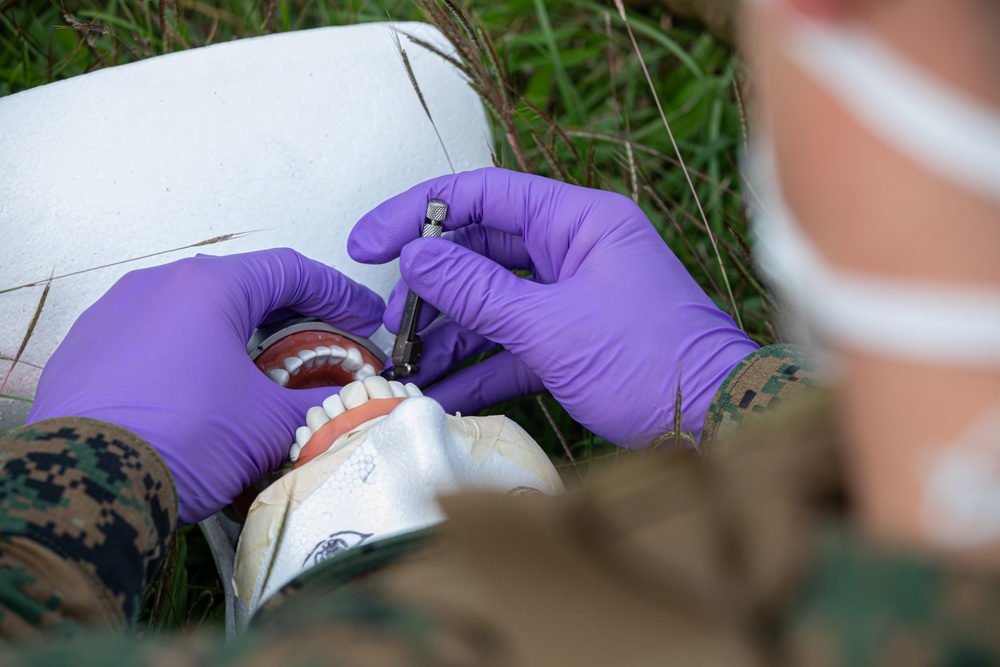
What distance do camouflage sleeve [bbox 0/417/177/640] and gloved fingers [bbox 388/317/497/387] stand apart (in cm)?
48

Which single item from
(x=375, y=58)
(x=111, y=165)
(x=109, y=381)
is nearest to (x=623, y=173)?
(x=375, y=58)

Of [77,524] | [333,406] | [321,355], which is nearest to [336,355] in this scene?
[321,355]

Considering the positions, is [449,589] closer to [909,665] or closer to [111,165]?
[909,665]

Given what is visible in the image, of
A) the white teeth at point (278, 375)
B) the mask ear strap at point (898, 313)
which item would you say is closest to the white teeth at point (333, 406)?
the white teeth at point (278, 375)

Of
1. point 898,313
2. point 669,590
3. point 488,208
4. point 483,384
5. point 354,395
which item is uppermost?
point 898,313

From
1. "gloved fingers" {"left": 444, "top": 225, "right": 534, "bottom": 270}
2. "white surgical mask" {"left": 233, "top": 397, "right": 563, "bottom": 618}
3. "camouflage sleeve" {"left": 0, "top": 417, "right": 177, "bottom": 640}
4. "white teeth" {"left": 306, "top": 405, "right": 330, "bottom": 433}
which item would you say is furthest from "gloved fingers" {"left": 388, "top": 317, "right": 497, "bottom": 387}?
"camouflage sleeve" {"left": 0, "top": 417, "right": 177, "bottom": 640}

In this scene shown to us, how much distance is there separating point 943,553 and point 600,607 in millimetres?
171

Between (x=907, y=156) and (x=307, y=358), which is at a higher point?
(x=907, y=156)

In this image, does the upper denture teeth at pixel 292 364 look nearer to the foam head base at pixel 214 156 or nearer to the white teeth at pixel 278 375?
the white teeth at pixel 278 375

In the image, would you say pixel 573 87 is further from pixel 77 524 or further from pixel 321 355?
pixel 77 524

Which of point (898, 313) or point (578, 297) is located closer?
point (898, 313)

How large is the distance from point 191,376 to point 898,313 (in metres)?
0.82

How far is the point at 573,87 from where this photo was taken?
1.76 metres

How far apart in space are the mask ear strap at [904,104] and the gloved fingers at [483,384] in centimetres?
94
